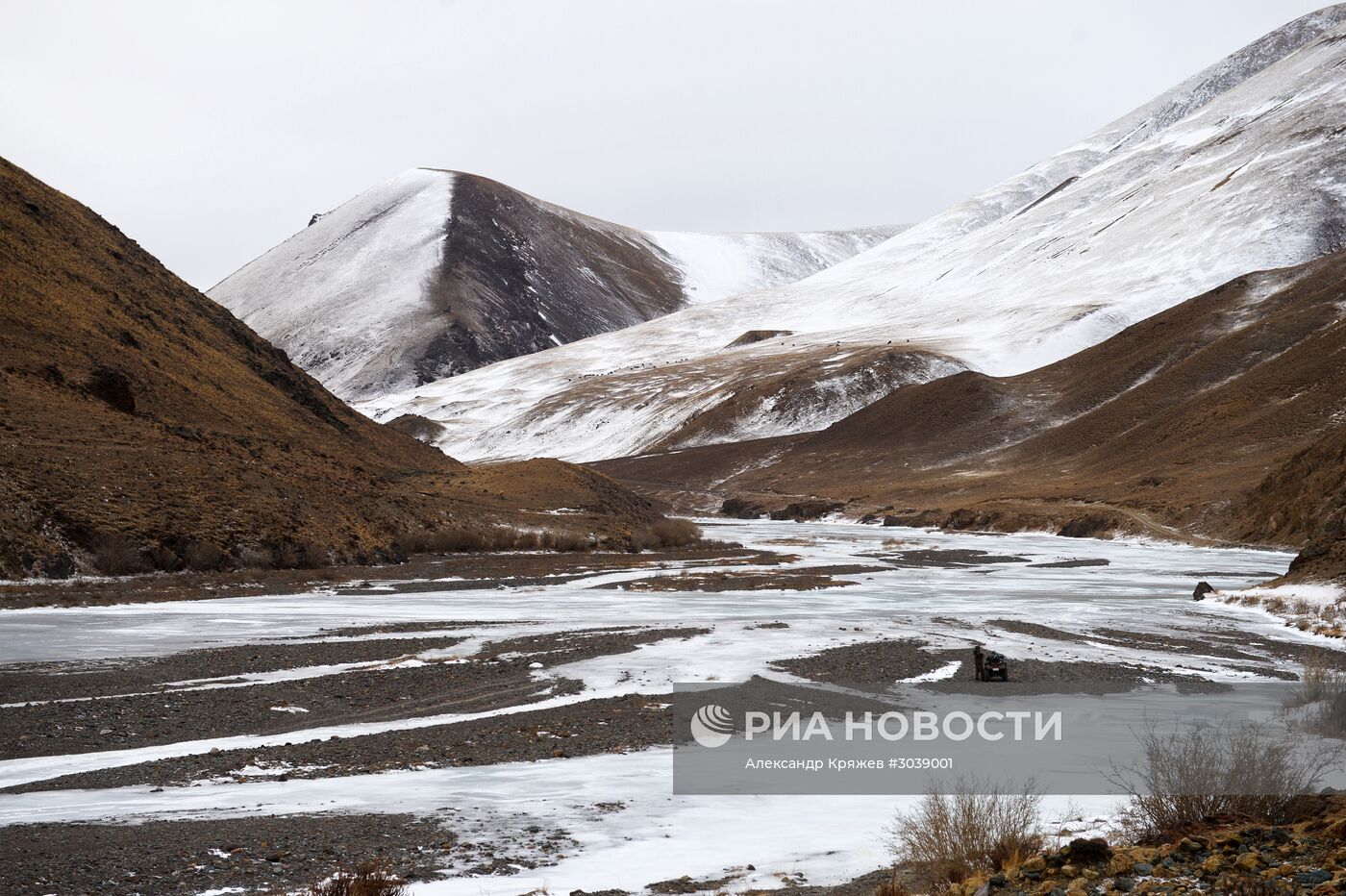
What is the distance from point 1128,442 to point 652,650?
7164cm

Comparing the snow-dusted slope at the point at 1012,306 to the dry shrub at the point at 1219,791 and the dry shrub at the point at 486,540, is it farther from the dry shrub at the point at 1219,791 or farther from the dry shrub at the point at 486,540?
the dry shrub at the point at 1219,791

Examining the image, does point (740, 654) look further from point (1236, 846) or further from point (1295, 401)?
point (1295, 401)

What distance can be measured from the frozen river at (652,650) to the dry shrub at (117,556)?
4.38 meters

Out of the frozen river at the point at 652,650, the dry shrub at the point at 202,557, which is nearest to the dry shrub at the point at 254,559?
the dry shrub at the point at 202,557

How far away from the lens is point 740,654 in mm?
21172

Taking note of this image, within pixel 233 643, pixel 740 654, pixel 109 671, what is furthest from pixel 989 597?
pixel 109 671

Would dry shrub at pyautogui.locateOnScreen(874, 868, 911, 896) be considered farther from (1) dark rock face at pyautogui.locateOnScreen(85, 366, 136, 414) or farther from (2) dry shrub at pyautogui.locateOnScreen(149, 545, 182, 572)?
(1) dark rock face at pyautogui.locateOnScreen(85, 366, 136, 414)

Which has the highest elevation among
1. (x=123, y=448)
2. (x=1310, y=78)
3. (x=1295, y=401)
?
A: (x=1310, y=78)

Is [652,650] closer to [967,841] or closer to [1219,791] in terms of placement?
[967,841]

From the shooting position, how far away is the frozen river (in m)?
9.90

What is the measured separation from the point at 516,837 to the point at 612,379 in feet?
522

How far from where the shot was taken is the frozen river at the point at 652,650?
990 centimetres

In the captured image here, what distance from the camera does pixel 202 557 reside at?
3253cm

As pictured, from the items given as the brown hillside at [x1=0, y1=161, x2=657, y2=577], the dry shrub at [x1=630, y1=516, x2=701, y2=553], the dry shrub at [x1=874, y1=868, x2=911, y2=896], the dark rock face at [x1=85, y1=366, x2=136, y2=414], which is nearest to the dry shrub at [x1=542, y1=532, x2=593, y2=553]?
the brown hillside at [x1=0, y1=161, x2=657, y2=577]
